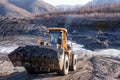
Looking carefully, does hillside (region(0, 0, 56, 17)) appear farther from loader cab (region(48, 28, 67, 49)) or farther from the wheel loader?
the wheel loader

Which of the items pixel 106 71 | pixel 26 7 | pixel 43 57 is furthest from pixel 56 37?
pixel 26 7

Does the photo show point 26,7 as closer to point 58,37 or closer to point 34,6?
point 34,6

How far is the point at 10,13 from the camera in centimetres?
9175

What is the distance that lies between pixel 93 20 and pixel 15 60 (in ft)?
119

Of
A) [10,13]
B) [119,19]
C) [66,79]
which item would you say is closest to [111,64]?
[66,79]

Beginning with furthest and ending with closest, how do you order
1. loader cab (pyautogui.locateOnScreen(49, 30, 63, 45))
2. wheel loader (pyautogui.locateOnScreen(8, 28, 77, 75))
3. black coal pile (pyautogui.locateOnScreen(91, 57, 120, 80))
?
loader cab (pyautogui.locateOnScreen(49, 30, 63, 45)) → black coal pile (pyautogui.locateOnScreen(91, 57, 120, 80)) → wheel loader (pyautogui.locateOnScreen(8, 28, 77, 75))

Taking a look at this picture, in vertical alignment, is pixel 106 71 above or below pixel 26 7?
below

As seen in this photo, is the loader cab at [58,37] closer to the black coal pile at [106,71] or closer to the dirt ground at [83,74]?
the dirt ground at [83,74]

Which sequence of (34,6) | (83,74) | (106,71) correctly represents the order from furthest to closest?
(34,6) → (106,71) → (83,74)

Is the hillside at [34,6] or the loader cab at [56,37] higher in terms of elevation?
the hillside at [34,6]

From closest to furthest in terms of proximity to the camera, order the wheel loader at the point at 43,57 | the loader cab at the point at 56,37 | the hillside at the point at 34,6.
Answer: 1. the wheel loader at the point at 43,57
2. the loader cab at the point at 56,37
3. the hillside at the point at 34,6

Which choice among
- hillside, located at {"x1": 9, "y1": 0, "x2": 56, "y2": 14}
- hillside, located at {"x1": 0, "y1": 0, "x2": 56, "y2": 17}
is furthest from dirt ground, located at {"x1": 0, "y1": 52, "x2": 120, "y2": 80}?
hillside, located at {"x1": 9, "y1": 0, "x2": 56, "y2": 14}

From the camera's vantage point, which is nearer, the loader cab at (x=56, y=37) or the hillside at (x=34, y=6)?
the loader cab at (x=56, y=37)

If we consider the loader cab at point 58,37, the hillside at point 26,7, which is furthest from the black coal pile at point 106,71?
the hillside at point 26,7
